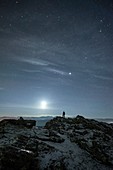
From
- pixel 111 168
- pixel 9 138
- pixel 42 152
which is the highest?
pixel 9 138

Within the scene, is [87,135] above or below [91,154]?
above

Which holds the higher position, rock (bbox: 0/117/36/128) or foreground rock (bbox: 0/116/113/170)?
rock (bbox: 0/117/36/128)

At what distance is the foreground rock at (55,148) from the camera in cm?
1967

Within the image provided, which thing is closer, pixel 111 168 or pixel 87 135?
pixel 111 168

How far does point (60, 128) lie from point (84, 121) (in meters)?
6.11

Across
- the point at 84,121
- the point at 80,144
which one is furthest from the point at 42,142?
the point at 84,121

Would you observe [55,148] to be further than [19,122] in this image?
No

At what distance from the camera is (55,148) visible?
963 inches

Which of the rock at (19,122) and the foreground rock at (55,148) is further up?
the rock at (19,122)

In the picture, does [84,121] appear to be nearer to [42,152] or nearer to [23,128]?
[23,128]

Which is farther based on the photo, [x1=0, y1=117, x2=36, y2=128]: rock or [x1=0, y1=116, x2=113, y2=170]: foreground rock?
[x1=0, y1=117, x2=36, y2=128]: rock

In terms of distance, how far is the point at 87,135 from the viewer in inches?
1222

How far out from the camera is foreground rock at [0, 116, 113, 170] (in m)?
19.7

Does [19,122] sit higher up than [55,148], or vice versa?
[19,122]
